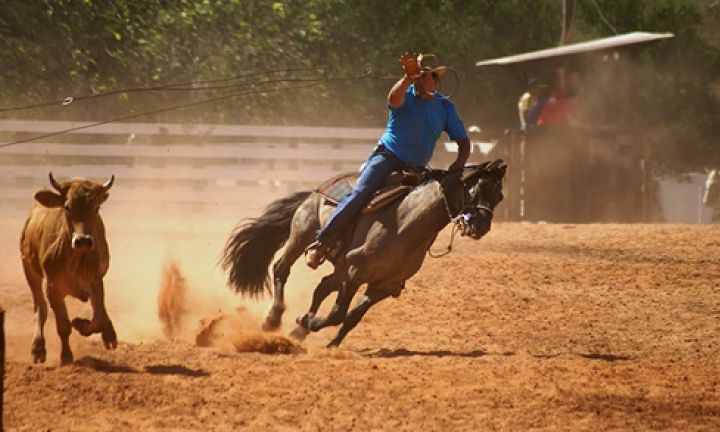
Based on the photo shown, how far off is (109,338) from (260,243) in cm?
278

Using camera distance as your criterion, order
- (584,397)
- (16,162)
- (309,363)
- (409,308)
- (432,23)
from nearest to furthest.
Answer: (584,397) → (309,363) → (409,308) → (16,162) → (432,23)

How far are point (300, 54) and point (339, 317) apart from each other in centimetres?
2333

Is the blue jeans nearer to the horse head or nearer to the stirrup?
the stirrup

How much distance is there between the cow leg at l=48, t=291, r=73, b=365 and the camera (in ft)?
32.1

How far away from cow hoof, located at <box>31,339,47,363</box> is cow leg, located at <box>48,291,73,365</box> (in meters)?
0.24

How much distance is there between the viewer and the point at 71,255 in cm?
1001

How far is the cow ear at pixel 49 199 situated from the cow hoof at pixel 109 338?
0.96 m

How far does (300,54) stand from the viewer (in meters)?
34.0

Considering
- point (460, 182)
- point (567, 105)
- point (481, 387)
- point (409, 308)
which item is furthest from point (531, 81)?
point (481, 387)

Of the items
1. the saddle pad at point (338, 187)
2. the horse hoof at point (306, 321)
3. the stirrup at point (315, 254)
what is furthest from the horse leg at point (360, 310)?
the saddle pad at point (338, 187)

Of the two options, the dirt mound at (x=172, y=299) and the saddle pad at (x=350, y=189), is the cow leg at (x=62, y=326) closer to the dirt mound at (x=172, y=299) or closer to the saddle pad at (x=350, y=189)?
the saddle pad at (x=350, y=189)

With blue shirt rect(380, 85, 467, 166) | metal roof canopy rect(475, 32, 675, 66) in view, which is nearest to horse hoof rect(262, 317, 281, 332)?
blue shirt rect(380, 85, 467, 166)

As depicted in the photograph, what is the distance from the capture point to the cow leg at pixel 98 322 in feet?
32.8

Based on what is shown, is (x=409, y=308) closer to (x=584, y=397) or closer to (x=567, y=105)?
(x=584, y=397)
